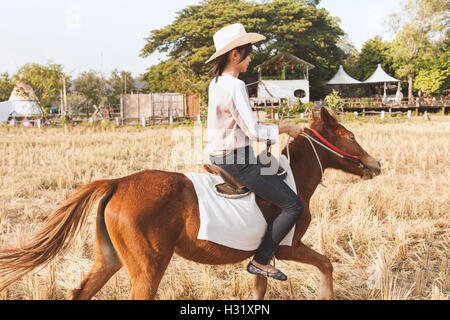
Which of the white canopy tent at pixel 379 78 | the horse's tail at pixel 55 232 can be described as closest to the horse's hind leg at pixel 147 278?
the horse's tail at pixel 55 232

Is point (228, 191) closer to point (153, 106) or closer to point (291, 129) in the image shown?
point (291, 129)

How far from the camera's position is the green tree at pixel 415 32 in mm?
42250

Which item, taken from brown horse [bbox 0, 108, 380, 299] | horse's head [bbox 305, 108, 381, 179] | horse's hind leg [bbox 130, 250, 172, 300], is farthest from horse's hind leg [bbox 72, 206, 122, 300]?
horse's head [bbox 305, 108, 381, 179]

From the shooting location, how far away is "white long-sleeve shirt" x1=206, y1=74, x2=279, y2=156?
2.88 meters

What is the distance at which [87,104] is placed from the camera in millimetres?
36062

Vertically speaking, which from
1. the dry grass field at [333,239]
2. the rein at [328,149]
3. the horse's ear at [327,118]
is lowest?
the dry grass field at [333,239]

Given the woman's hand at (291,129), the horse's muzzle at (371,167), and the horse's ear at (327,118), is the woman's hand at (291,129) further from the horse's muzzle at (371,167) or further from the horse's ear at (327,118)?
the horse's muzzle at (371,167)

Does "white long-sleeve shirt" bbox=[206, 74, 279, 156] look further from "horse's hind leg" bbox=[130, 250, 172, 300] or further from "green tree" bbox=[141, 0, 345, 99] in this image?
"green tree" bbox=[141, 0, 345, 99]

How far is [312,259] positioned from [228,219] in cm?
92

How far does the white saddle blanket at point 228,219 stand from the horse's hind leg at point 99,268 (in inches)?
29.4

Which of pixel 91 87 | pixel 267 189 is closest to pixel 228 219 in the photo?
pixel 267 189
